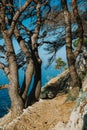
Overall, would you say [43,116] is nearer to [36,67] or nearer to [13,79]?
[13,79]

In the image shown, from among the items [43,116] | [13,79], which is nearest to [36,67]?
[13,79]

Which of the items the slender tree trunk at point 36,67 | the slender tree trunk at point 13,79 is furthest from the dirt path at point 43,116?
the slender tree trunk at point 36,67

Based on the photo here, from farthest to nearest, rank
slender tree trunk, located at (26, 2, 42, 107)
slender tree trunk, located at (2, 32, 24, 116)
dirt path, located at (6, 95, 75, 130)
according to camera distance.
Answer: slender tree trunk, located at (26, 2, 42, 107)
slender tree trunk, located at (2, 32, 24, 116)
dirt path, located at (6, 95, 75, 130)

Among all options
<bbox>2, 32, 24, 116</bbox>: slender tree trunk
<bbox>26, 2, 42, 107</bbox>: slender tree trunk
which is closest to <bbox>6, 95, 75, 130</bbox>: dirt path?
<bbox>2, 32, 24, 116</bbox>: slender tree trunk

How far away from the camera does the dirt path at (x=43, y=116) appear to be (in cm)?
1210

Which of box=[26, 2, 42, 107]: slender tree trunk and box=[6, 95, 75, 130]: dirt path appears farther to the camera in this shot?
box=[26, 2, 42, 107]: slender tree trunk

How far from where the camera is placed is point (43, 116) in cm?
1291

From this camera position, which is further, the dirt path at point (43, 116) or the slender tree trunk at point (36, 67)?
the slender tree trunk at point (36, 67)

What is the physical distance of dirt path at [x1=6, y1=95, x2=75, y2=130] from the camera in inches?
476

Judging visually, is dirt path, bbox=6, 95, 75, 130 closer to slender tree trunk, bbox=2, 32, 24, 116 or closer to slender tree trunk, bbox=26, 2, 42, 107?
slender tree trunk, bbox=2, 32, 24, 116

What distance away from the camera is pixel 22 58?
21.0 m

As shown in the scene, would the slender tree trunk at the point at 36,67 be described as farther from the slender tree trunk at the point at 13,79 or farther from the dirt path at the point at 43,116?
the dirt path at the point at 43,116

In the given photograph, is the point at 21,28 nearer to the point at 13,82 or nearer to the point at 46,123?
the point at 13,82

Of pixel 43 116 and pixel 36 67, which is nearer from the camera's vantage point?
pixel 43 116
